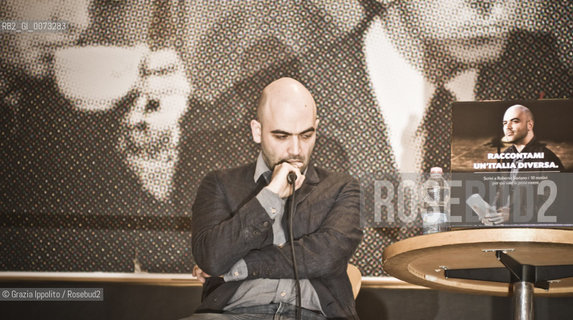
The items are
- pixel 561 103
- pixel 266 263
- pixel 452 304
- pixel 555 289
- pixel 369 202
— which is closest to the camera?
pixel 266 263

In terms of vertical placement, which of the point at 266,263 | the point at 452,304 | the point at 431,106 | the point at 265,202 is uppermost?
the point at 431,106

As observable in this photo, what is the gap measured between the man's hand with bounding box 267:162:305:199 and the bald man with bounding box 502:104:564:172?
920 mm

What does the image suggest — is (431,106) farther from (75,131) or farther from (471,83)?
(75,131)

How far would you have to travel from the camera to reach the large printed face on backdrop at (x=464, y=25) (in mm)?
3092

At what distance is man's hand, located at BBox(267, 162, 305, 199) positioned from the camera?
6.95ft

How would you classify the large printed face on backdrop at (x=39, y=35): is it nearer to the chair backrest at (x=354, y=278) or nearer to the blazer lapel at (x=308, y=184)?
the blazer lapel at (x=308, y=184)

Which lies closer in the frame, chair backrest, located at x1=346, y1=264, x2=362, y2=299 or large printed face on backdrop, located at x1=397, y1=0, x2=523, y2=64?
chair backrest, located at x1=346, y1=264, x2=362, y2=299

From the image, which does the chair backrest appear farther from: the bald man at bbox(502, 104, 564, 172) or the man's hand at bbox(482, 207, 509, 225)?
the bald man at bbox(502, 104, 564, 172)

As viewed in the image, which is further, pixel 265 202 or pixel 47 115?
pixel 47 115

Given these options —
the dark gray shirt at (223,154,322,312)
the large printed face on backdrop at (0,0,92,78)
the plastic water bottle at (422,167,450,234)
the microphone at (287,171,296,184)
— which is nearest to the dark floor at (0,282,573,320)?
the plastic water bottle at (422,167,450,234)

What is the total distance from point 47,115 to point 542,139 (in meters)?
2.29

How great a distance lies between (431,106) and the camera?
306 cm

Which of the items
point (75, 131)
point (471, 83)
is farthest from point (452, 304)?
point (75, 131)

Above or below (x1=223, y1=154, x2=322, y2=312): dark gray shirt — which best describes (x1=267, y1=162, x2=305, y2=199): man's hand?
above
